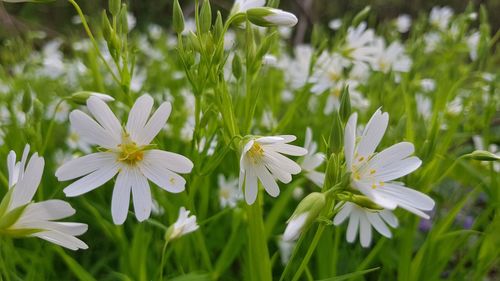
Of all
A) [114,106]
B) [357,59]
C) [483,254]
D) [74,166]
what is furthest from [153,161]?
[114,106]

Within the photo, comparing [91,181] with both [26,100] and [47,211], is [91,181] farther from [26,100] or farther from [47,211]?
[26,100]

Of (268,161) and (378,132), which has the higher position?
(378,132)

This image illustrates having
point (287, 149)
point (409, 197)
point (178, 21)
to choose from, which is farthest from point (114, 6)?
point (409, 197)

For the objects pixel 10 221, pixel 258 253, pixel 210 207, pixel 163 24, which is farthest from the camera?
pixel 163 24

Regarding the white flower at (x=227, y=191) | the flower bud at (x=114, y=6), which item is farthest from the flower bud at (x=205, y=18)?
the white flower at (x=227, y=191)

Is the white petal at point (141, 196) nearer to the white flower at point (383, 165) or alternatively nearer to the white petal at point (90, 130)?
the white petal at point (90, 130)

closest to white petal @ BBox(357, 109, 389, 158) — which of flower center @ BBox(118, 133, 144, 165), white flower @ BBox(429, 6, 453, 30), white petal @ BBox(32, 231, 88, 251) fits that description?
flower center @ BBox(118, 133, 144, 165)

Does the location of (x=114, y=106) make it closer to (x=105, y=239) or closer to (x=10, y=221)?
(x=105, y=239)
